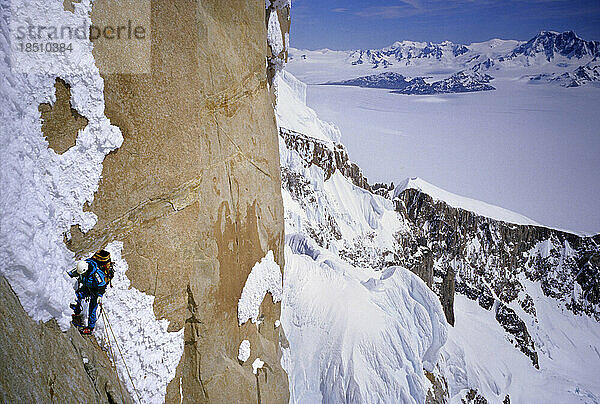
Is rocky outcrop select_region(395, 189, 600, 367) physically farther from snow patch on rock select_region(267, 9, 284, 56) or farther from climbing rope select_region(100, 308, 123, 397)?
climbing rope select_region(100, 308, 123, 397)

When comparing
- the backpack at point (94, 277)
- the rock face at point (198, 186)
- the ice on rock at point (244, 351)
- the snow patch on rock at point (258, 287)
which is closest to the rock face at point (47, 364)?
the backpack at point (94, 277)

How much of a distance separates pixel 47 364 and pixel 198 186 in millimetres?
2698

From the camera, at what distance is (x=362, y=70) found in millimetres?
87688

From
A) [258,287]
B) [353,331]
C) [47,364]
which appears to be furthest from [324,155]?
[47,364]

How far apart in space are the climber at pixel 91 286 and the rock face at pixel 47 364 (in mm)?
165

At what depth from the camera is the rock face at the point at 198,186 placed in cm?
455

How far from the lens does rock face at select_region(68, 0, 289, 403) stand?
14.9 feet

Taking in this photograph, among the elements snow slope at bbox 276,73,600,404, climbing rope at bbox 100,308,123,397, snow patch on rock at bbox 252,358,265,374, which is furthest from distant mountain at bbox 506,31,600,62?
climbing rope at bbox 100,308,123,397

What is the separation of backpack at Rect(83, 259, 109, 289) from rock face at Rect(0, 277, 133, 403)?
445 millimetres

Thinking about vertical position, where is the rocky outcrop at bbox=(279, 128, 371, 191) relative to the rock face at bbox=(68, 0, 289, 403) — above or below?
below

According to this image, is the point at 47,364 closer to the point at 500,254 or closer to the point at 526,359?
the point at 526,359

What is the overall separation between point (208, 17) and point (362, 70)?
3458 inches

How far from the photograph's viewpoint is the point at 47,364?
3.23 meters

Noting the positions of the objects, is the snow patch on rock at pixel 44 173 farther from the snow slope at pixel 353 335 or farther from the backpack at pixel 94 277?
the snow slope at pixel 353 335
